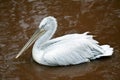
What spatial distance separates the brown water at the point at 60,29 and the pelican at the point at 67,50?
0.31 ft

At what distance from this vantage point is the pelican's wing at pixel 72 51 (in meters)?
6.42

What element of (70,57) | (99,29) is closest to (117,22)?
(99,29)

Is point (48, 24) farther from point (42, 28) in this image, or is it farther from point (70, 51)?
point (70, 51)

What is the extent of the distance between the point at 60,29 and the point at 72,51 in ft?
4.14

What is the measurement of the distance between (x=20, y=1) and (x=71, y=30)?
207cm

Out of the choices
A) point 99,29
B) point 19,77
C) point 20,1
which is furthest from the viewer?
point 20,1

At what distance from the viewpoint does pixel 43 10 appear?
8.51m

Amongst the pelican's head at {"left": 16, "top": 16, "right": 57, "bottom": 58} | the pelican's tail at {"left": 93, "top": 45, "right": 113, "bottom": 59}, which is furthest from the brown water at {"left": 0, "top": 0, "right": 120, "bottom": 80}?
the pelican's head at {"left": 16, "top": 16, "right": 57, "bottom": 58}

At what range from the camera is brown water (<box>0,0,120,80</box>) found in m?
6.30

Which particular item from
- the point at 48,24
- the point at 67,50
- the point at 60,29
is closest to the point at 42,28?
the point at 48,24

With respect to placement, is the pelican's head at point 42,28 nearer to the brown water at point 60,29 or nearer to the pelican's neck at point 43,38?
the pelican's neck at point 43,38

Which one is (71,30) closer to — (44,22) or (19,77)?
(44,22)

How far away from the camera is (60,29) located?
7656 mm

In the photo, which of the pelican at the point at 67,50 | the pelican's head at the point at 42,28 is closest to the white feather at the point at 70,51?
the pelican at the point at 67,50
